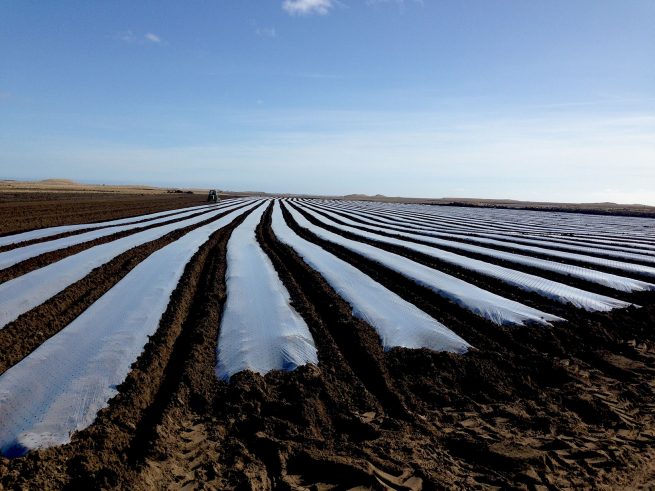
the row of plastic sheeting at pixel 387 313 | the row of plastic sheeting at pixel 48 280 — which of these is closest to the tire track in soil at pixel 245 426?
the row of plastic sheeting at pixel 387 313

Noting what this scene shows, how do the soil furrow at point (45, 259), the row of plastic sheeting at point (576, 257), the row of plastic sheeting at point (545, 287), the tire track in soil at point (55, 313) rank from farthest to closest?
1. the row of plastic sheeting at point (576, 257)
2. the soil furrow at point (45, 259)
3. the row of plastic sheeting at point (545, 287)
4. the tire track in soil at point (55, 313)

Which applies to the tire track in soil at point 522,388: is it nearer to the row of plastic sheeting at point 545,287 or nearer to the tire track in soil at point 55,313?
the row of plastic sheeting at point 545,287

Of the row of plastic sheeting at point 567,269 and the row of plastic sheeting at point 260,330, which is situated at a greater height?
the row of plastic sheeting at point 567,269

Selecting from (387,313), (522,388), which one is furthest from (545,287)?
(522,388)

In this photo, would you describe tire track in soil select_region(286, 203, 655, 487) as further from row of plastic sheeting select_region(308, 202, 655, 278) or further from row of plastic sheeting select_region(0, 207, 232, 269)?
row of plastic sheeting select_region(0, 207, 232, 269)

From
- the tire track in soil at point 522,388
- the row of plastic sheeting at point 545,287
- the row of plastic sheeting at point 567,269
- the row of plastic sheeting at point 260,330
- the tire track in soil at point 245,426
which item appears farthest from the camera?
the row of plastic sheeting at point 567,269

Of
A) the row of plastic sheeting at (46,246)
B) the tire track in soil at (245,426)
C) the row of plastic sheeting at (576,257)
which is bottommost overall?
the tire track in soil at (245,426)

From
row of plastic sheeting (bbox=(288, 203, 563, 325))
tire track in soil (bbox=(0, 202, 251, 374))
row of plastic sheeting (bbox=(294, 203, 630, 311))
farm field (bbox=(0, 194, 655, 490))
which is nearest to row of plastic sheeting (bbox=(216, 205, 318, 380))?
farm field (bbox=(0, 194, 655, 490))
